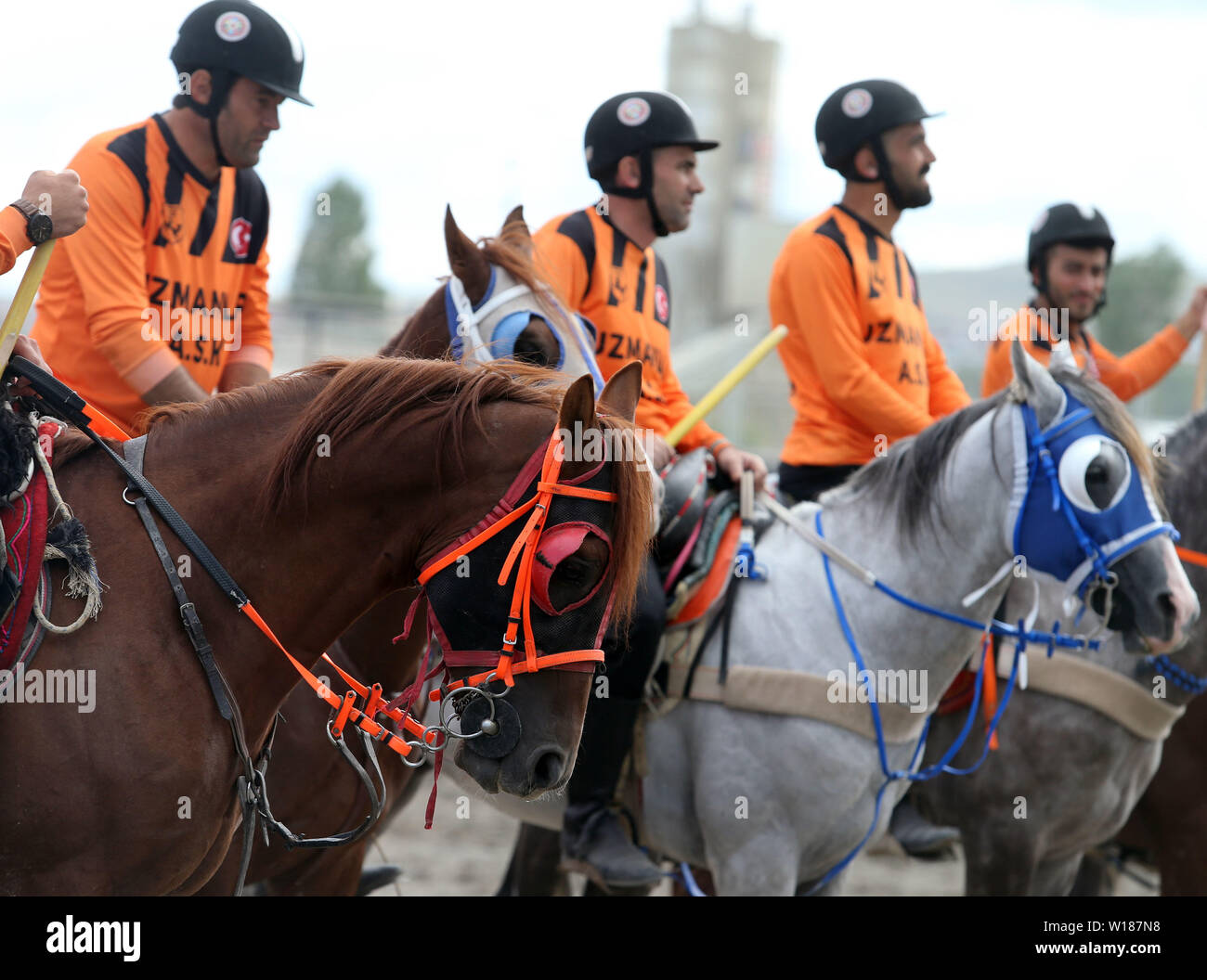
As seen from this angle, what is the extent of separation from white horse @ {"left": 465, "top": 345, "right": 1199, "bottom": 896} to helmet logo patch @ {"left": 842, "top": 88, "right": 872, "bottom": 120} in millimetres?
1519

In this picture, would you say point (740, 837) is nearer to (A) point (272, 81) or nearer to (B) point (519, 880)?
(B) point (519, 880)

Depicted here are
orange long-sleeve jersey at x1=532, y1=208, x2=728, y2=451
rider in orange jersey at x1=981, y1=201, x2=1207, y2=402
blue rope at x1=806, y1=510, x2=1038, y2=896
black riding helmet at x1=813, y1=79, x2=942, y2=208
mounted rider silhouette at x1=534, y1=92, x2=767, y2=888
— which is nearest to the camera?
blue rope at x1=806, y1=510, x2=1038, y2=896

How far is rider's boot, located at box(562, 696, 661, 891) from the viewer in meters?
4.40

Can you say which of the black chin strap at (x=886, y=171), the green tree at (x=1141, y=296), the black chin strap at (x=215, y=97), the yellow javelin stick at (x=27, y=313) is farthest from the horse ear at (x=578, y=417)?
the green tree at (x=1141, y=296)

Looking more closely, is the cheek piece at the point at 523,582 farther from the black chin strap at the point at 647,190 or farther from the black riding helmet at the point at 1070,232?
the black riding helmet at the point at 1070,232

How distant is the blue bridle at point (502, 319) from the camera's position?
388 cm

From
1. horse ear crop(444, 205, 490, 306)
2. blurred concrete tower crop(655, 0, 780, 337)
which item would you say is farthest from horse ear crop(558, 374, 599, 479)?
blurred concrete tower crop(655, 0, 780, 337)

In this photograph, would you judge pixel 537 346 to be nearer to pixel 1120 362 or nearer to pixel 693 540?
pixel 693 540

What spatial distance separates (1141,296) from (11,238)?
2612 cm

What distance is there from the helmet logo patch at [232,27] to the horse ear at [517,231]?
3.54ft

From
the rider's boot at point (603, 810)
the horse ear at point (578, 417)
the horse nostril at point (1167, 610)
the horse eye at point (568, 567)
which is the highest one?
the horse ear at point (578, 417)

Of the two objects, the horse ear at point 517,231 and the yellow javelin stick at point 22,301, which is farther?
the horse ear at point 517,231

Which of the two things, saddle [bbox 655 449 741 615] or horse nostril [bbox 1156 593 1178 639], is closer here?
horse nostril [bbox 1156 593 1178 639]

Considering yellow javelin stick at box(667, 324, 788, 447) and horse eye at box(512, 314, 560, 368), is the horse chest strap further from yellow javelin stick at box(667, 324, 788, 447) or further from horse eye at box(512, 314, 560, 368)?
yellow javelin stick at box(667, 324, 788, 447)
